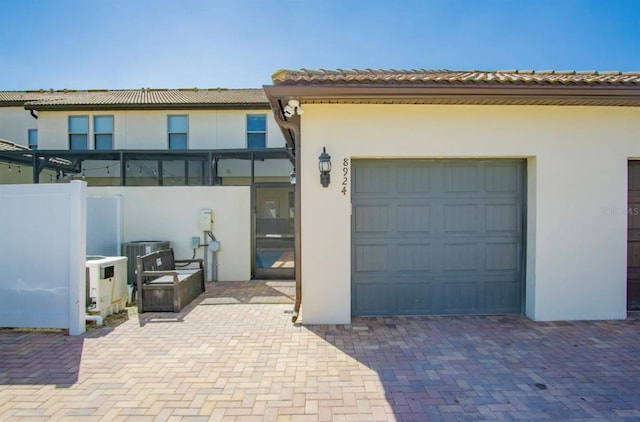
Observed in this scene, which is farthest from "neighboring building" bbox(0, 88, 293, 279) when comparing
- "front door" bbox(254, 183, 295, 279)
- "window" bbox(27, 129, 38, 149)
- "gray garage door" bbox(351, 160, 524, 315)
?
"gray garage door" bbox(351, 160, 524, 315)

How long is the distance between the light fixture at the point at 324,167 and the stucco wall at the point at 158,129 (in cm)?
819

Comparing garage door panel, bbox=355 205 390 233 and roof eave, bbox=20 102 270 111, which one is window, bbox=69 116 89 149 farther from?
garage door panel, bbox=355 205 390 233

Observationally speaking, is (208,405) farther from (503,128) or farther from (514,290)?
(503,128)

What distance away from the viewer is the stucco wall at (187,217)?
309 inches

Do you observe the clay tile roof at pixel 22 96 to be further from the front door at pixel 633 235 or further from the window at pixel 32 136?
the front door at pixel 633 235

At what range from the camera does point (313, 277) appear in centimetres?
482

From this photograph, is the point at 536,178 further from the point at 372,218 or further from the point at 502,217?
the point at 372,218

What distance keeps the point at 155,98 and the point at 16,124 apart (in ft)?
22.0

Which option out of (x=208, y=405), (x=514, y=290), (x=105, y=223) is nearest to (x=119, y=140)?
(x=105, y=223)

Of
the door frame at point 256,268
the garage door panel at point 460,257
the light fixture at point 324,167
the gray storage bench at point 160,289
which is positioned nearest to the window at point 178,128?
the door frame at point 256,268

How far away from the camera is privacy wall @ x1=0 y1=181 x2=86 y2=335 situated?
4.38 m

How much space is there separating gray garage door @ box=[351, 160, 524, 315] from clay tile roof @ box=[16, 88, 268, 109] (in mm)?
8698

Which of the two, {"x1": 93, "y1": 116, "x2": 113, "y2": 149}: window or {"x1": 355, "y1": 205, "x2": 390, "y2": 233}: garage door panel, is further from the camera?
{"x1": 93, "y1": 116, "x2": 113, "y2": 149}: window

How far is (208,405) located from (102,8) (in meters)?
7.97
